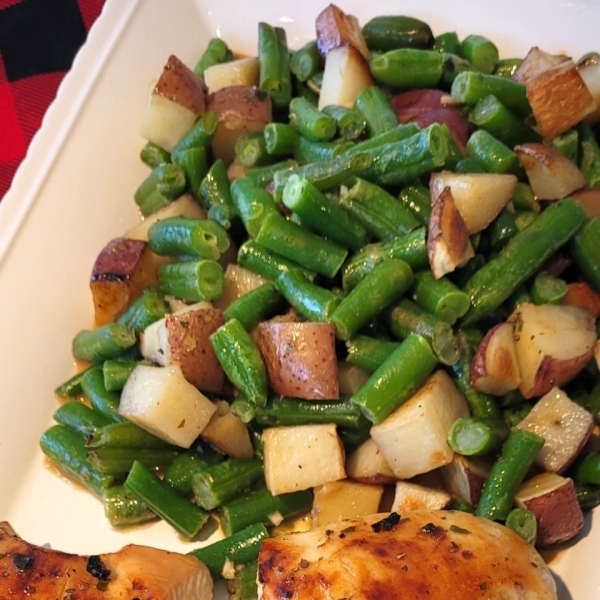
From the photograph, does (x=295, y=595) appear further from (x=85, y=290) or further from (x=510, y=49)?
(x=510, y=49)

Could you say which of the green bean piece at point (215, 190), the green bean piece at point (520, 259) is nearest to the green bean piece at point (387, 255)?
the green bean piece at point (520, 259)

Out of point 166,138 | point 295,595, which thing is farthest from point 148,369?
point 166,138

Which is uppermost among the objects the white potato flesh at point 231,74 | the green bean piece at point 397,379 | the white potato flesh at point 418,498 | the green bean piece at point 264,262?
the white potato flesh at point 231,74

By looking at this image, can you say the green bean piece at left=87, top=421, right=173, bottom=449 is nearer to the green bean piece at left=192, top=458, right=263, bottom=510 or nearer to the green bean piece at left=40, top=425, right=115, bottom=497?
the green bean piece at left=40, top=425, right=115, bottom=497

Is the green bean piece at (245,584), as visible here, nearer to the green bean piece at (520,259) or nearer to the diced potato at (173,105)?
the green bean piece at (520,259)

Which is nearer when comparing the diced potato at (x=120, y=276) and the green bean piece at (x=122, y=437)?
the green bean piece at (x=122, y=437)

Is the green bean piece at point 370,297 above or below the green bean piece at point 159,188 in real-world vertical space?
below
